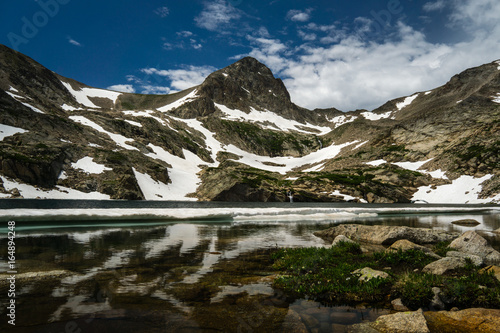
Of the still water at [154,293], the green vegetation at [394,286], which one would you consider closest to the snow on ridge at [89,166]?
the still water at [154,293]

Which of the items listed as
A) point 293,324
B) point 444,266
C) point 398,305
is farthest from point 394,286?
point 293,324

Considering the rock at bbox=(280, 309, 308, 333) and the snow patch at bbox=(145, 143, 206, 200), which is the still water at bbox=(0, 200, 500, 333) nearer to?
the rock at bbox=(280, 309, 308, 333)

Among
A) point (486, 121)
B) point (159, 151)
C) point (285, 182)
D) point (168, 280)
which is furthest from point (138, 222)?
point (486, 121)

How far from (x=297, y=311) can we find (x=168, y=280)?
18.3 feet

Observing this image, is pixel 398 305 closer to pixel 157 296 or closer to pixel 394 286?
pixel 394 286

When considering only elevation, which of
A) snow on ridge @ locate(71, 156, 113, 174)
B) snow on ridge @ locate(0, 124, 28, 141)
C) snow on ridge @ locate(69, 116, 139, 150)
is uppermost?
snow on ridge @ locate(69, 116, 139, 150)

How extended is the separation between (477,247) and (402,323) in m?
12.8

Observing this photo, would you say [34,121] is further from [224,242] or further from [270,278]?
[270,278]

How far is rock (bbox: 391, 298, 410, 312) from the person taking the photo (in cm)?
854

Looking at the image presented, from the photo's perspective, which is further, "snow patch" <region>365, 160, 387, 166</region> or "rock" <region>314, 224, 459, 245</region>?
"snow patch" <region>365, 160, 387, 166</region>

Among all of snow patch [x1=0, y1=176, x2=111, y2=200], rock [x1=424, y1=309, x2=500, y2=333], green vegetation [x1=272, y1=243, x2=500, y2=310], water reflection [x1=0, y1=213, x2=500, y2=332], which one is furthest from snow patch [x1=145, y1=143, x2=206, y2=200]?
rock [x1=424, y1=309, x2=500, y2=333]

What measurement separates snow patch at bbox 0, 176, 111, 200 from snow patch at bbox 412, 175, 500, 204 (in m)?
155

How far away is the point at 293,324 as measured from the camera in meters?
7.25

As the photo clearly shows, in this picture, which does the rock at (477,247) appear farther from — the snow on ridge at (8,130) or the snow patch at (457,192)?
the snow on ridge at (8,130)
